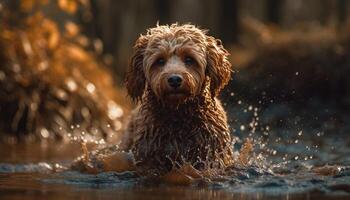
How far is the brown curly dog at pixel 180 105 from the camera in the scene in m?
11.0

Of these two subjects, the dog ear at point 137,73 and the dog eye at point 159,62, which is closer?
the dog eye at point 159,62

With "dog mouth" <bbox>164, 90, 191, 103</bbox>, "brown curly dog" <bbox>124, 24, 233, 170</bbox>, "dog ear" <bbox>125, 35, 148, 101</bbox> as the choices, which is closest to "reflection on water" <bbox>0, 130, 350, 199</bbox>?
"brown curly dog" <bbox>124, 24, 233, 170</bbox>

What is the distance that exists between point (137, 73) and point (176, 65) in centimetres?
75

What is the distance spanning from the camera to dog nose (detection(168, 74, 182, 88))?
34.5 feet

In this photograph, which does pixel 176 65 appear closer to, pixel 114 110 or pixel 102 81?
pixel 114 110

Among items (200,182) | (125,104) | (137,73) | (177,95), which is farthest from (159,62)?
(125,104)

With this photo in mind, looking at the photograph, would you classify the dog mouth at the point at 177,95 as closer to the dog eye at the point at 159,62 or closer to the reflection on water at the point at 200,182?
the dog eye at the point at 159,62

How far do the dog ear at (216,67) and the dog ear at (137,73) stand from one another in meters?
0.67

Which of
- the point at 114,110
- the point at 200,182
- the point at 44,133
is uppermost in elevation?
the point at 114,110

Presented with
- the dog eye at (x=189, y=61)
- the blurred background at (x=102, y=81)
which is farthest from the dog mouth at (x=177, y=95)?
the blurred background at (x=102, y=81)

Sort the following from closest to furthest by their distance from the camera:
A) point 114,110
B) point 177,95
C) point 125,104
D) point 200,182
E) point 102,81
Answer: point 200,182
point 177,95
point 114,110
point 102,81
point 125,104

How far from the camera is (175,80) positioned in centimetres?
1054

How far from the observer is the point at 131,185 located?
10.4m

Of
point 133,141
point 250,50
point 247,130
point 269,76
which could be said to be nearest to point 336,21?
point 250,50
